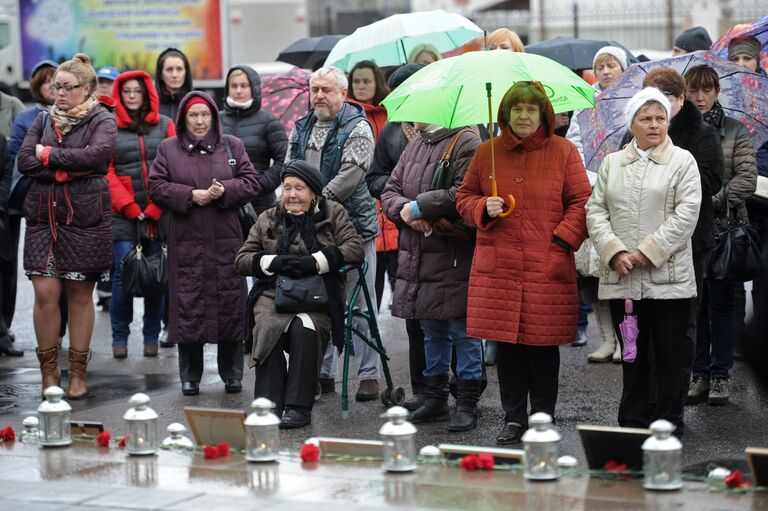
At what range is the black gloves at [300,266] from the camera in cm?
877

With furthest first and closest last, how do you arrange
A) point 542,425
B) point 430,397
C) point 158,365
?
point 158,365
point 430,397
point 542,425

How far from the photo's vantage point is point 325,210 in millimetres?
9039

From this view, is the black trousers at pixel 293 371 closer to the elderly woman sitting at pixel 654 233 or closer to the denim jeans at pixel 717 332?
the elderly woman sitting at pixel 654 233

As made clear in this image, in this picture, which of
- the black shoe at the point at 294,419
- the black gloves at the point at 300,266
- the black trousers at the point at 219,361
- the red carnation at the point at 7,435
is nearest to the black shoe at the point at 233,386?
the black trousers at the point at 219,361

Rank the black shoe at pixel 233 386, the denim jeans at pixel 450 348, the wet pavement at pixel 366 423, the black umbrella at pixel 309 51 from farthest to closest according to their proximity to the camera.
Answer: the black umbrella at pixel 309 51, the black shoe at pixel 233 386, the denim jeans at pixel 450 348, the wet pavement at pixel 366 423

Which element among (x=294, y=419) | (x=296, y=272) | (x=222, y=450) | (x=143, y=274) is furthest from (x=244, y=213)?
(x=222, y=450)

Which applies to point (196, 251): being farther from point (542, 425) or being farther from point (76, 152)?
point (542, 425)

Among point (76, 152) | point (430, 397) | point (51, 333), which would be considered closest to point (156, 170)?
point (76, 152)

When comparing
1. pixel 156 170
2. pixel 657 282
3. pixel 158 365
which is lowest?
pixel 158 365

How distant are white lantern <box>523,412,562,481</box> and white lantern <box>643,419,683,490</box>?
17.0 inches

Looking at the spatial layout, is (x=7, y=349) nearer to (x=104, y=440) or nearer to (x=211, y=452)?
(x=104, y=440)

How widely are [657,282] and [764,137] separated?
191 cm

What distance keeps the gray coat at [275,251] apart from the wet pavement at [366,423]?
0.57m

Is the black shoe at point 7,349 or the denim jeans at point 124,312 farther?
the black shoe at point 7,349
